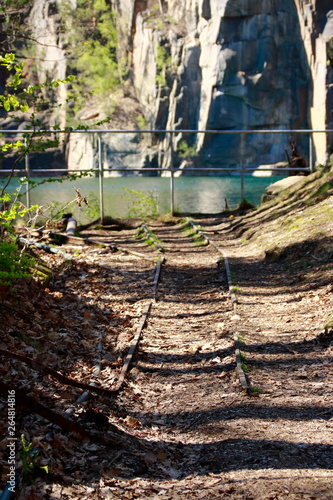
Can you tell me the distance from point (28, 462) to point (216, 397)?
1894 millimetres

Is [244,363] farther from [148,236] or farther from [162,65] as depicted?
[162,65]

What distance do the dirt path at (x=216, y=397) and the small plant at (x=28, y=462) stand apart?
12 centimetres

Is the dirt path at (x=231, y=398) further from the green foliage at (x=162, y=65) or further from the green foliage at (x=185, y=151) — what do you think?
the green foliage at (x=162, y=65)

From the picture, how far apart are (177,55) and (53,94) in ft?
74.9

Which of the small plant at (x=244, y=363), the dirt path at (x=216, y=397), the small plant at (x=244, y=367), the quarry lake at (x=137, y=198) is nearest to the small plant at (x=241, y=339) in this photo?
the dirt path at (x=216, y=397)

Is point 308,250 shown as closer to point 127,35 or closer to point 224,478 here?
point 224,478

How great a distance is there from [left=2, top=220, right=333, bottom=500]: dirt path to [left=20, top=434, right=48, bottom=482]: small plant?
116 millimetres

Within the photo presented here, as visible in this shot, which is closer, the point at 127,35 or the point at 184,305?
the point at 184,305

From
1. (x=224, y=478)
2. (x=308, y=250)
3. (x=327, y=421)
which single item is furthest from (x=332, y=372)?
(x=308, y=250)

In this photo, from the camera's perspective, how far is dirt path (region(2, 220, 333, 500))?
11.5 feet

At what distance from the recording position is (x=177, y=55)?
262 ft

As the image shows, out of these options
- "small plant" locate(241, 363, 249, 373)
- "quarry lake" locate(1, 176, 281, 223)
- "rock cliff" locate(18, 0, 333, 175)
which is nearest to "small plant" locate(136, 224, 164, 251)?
"quarry lake" locate(1, 176, 281, 223)

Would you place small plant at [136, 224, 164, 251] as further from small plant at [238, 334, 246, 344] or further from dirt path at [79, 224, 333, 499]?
small plant at [238, 334, 246, 344]

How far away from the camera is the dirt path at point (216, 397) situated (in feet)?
11.5
